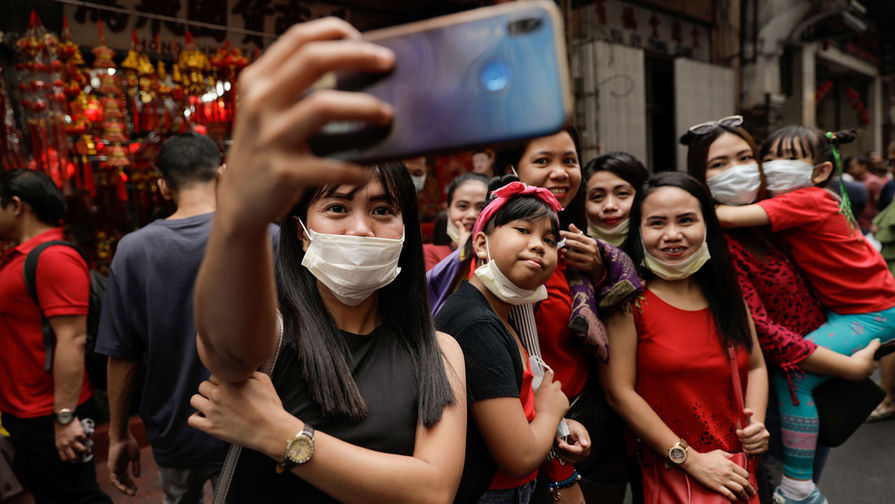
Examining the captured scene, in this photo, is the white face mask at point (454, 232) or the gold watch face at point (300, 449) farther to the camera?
the white face mask at point (454, 232)

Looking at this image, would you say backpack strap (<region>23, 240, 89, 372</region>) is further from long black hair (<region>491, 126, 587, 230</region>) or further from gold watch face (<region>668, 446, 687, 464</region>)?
gold watch face (<region>668, 446, 687, 464</region>)

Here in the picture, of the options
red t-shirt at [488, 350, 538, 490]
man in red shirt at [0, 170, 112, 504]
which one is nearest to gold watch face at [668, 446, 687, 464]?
red t-shirt at [488, 350, 538, 490]

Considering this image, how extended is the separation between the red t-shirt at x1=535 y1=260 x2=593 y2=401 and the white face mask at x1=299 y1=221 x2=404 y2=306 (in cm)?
86

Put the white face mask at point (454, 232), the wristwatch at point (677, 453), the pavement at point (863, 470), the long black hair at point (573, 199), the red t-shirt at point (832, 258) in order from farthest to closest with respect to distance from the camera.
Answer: the pavement at point (863, 470) → the white face mask at point (454, 232) → the red t-shirt at point (832, 258) → the long black hair at point (573, 199) → the wristwatch at point (677, 453)

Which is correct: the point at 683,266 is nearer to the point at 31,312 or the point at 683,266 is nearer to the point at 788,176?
the point at 788,176

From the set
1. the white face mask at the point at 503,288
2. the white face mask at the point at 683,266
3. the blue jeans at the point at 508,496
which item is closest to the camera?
the blue jeans at the point at 508,496

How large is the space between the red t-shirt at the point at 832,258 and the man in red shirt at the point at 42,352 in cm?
316

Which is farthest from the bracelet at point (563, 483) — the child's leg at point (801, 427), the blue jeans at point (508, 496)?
the child's leg at point (801, 427)

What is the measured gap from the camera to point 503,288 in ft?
5.56

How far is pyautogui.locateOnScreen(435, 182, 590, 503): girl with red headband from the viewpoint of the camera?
146cm

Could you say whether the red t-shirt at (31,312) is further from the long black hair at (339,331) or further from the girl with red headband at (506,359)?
the girl with red headband at (506,359)

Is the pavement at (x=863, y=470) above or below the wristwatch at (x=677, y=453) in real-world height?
below

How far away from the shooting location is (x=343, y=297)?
4.24ft

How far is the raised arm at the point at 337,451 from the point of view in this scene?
98 centimetres
